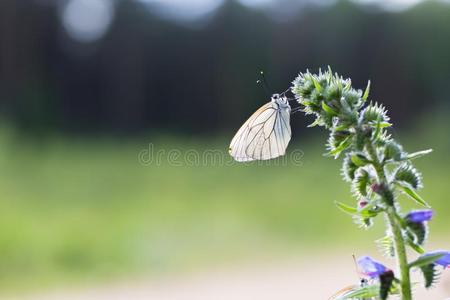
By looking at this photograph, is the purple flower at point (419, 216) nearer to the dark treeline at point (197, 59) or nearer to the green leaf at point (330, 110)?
the green leaf at point (330, 110)

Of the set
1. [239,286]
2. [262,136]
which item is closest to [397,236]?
[262,136]

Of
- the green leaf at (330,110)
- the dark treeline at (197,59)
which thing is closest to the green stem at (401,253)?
the green leaf at (330,110)

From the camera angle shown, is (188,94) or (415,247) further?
(188,94)

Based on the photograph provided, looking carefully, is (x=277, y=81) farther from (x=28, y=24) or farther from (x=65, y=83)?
(x=28, y=24)

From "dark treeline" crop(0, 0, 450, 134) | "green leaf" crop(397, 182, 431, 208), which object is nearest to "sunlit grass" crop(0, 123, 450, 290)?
"dark treeline" crop(0, 0, 450, 134)

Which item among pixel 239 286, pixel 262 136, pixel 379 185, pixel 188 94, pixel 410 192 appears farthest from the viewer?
pixel 188 94

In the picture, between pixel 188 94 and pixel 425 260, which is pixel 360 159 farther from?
pixel 188 94
